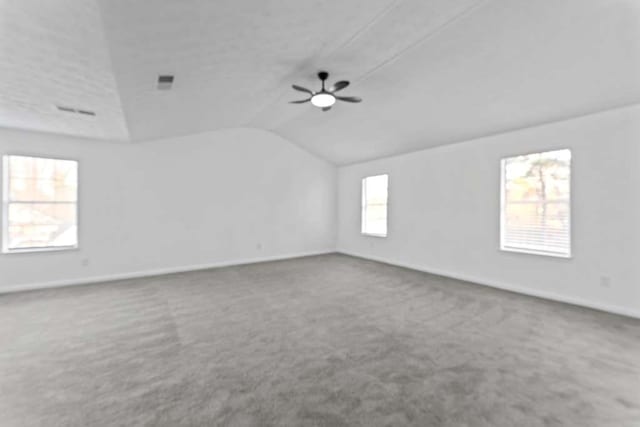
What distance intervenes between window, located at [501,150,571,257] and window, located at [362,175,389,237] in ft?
8.81

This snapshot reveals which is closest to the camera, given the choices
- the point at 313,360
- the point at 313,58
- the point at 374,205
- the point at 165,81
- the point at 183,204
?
the point at 313,360

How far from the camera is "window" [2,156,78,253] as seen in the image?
4.48 metres

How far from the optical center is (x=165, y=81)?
3109 millimetres

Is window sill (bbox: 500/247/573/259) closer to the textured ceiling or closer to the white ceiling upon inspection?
the white ceiling

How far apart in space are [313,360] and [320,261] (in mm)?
4453

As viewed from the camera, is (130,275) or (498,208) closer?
→ (498,208)

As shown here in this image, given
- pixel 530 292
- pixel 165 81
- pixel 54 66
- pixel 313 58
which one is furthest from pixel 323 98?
pixel 530 292

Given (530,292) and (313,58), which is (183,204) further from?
(530,292)

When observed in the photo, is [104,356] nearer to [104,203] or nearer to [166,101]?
[166,101]

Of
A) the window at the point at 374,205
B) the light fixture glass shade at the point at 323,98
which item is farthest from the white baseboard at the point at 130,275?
the light fixture glass shade at the point at 323,98

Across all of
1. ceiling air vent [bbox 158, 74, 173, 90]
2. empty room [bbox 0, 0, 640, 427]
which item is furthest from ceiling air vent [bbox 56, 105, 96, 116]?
ceiling air vent [bbox 158, 74, 173, 90]

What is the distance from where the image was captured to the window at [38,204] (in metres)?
4.48

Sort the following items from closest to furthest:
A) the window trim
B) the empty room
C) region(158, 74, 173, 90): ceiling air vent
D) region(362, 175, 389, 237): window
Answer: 1. the empty room
2. region(158, 74, 173, 90): ceiling air vent
3. the window trim
4. region(362, 175, 389, 237): window

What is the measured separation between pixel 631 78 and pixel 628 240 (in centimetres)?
183
